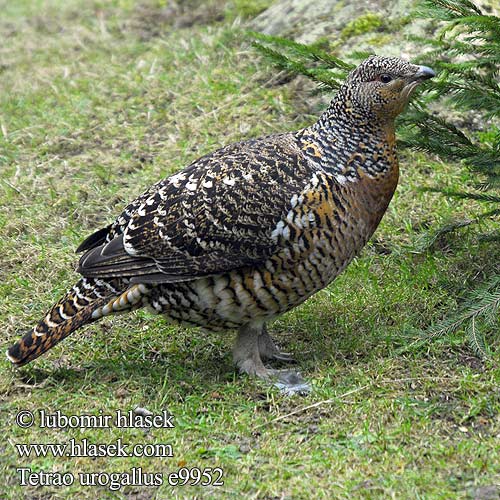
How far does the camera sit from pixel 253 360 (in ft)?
17.7

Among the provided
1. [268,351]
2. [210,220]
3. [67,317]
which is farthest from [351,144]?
[67,317]

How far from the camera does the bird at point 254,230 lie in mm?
5035

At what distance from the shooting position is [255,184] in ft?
16.7

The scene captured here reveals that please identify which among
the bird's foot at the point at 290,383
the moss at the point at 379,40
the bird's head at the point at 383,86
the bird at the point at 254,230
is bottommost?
the bird's foot at the point at 290,383

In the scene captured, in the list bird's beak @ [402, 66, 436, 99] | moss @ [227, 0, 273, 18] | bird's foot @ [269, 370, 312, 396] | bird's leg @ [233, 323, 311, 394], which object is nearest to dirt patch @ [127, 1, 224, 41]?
moss @ [227, 0, 273, 18]

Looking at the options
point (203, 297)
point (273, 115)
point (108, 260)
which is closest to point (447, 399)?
point (203, 297)

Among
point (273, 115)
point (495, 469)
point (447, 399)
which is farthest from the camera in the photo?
point (273, 115)

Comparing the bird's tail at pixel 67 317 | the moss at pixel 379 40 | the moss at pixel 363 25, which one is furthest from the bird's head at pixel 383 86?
the moss at pixel 363 25

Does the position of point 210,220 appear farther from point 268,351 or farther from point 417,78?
point 417,78

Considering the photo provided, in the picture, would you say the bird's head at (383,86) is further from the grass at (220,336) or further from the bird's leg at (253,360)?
the bird's leg at (253,360)

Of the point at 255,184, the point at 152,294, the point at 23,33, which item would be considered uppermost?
the point at 255,184

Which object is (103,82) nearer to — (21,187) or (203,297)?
(21,187)

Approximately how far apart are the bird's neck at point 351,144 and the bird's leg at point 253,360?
1069 millimetres

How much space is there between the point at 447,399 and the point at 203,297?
1495 millimetres
